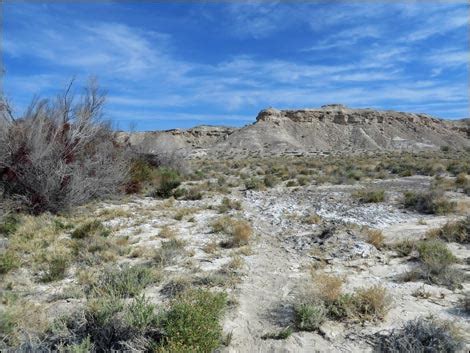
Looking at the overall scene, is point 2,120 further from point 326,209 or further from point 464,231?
point 464,231

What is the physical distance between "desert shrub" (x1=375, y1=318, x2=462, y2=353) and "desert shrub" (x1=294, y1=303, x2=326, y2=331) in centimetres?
69

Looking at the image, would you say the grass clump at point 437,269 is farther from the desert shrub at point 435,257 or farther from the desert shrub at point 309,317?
the desert shrub at point 309,317

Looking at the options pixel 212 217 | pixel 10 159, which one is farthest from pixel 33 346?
pixel 10 159

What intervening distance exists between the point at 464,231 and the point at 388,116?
72380 mm

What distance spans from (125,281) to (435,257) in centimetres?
518

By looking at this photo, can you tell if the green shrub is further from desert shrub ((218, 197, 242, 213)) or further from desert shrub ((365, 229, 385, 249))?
desert shrub ((218, 197, 242, 213))

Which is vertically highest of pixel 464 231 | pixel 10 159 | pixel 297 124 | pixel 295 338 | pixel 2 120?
pixel 297 124

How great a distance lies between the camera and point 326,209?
480 inches

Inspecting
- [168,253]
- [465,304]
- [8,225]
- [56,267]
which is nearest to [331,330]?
[465,304]

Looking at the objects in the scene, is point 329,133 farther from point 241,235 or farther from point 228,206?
point 241,235

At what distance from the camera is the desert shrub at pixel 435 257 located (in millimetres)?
6410

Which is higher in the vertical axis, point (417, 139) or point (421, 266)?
point (417, 139)

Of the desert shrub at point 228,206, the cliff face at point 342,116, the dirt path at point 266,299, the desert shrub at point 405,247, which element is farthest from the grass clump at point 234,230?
the cliff face at point 342,116

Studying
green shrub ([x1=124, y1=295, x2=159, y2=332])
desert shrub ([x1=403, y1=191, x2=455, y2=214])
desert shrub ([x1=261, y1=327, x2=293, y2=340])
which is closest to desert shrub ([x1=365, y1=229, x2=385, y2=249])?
desert shrub ([x1=403, y1=191, x2=455, y2=214])
